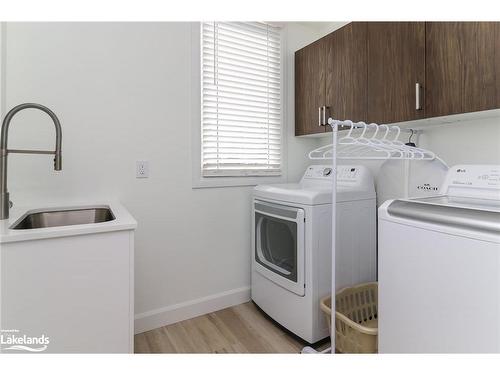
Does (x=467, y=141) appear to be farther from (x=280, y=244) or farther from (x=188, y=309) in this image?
(x=188, y=309)

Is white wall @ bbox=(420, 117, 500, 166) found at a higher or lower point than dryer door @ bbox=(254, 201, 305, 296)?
higher

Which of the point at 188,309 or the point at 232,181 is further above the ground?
the point at 232,181

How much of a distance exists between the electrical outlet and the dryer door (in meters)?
0.80

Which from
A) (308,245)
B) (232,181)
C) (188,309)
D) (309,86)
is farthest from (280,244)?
(309,86)

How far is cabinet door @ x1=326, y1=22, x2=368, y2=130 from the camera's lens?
1757 millimetres

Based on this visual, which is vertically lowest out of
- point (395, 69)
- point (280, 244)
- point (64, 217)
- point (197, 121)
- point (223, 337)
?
point (223, 337)

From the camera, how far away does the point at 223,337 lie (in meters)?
1.80

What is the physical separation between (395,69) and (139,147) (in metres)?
1.61

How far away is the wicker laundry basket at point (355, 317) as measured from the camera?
4.74ft

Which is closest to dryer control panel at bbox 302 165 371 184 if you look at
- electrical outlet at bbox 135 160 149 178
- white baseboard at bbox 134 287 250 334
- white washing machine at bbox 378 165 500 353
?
white washing machine at bbox 378 165 500 353

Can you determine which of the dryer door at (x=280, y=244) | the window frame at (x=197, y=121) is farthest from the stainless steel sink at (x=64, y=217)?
the dryer door at (x=280, y=244)
